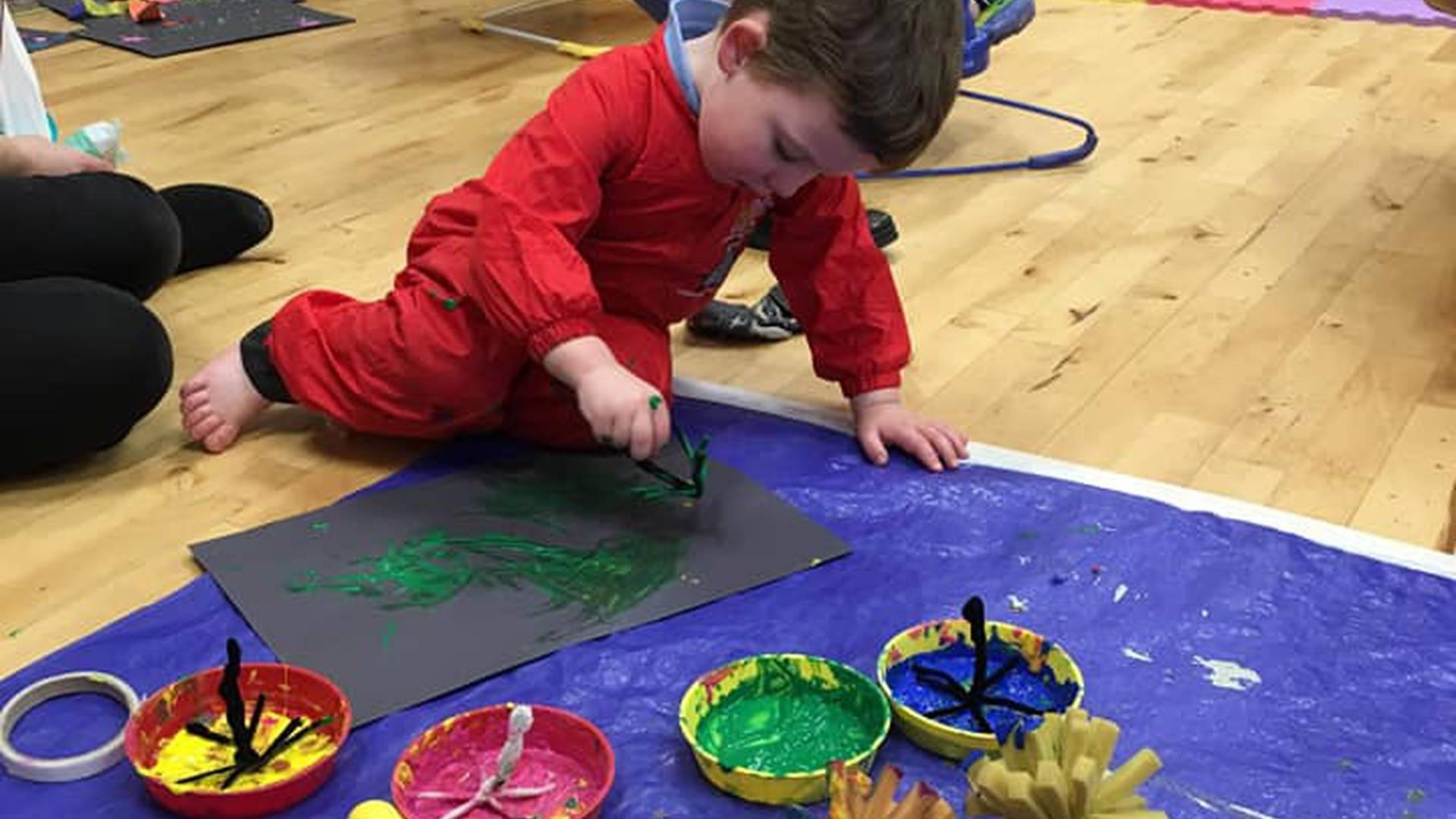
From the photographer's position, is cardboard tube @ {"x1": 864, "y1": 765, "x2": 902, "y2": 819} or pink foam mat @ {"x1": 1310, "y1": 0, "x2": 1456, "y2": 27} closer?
cardboard tube @ {"x1": 864, "y1": 765, "x2": 902, "y2": 819}

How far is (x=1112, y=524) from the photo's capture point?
3.81 feet

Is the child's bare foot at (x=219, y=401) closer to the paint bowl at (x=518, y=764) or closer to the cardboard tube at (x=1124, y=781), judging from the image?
the paint bowl at (x=518, y=764)

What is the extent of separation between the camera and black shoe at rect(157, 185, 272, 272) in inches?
65.3

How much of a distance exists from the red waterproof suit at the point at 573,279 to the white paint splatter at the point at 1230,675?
0.40 m

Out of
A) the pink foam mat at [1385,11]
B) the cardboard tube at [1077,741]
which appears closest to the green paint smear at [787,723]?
the cardboard tube at [1077,741]

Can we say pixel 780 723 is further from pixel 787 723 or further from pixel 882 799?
pixel 882 799

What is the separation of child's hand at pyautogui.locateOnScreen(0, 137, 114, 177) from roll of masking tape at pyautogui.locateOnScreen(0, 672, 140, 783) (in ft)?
2.08

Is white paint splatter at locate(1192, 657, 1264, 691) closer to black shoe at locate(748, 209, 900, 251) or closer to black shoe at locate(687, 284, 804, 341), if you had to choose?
black shoe at locate(687, 284, 804, 341)

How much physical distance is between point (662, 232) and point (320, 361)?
0.30 metres

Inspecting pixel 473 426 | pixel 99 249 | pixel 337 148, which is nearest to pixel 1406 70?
pixel 337 148

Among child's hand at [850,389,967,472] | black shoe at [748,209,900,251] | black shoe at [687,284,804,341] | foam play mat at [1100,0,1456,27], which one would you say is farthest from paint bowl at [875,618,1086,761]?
foam play mat at [1100,0,1456,27]

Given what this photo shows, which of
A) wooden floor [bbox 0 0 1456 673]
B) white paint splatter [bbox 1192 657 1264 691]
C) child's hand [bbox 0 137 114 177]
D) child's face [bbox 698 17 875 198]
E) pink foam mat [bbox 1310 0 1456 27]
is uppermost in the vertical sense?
child's face [bbox 698 17 875 198]

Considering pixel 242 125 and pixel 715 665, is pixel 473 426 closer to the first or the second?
pixel 715 665

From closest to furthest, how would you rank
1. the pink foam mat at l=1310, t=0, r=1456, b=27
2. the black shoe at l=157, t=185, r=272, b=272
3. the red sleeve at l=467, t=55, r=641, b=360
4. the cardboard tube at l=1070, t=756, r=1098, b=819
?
the cardboard tube at l=1070, t=756, r=1098, b=819 → the red sleeve at l=467, t=55, r=641, b=360 → the black shoe at l=157, t=185, r=272, b=272 → the pink foam mat at l=1310, t=0, r=1456, b=27
